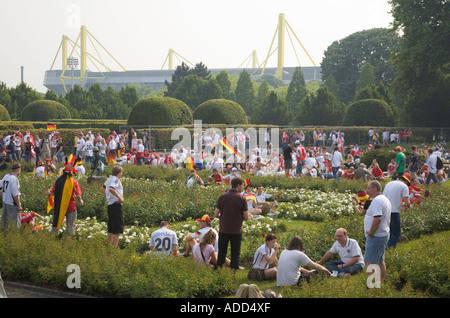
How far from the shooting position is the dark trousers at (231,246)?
376 inches

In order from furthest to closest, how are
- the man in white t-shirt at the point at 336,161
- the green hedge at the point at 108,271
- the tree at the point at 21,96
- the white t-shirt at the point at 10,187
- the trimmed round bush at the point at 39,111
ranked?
the tree at the point at 21,96
the trimmed round bush at the point at 39,111
the man in white t-shirt at the point at 336,161
the white t-shirt at the point at 10,187
the green hedge at the point at 108,271

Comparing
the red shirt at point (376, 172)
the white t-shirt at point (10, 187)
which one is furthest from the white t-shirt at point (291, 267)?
the red shirt at point (376, 172)

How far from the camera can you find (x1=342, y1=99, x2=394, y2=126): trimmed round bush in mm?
46531

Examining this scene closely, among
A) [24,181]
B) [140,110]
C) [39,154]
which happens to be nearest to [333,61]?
[140,110]

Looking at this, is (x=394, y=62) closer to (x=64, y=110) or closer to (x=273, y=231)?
(x=64, y=110)

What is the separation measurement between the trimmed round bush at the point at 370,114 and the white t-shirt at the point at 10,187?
3787 cm

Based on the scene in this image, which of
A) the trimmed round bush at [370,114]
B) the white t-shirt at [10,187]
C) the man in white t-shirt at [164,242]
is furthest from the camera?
the trimmed round bush at [370,114]

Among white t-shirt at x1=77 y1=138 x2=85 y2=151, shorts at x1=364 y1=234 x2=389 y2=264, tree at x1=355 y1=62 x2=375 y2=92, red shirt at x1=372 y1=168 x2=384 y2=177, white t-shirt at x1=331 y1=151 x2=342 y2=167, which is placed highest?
tree at x1=355 y1=62 x2=375 y2=92

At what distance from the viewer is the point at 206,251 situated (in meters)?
10.1

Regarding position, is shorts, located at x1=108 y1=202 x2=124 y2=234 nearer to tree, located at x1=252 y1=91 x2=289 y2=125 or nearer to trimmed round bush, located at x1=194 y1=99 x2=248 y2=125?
trimmed round bush, located at x1=194 y1=99 x2=248 y2=125

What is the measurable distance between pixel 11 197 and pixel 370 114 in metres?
38.0

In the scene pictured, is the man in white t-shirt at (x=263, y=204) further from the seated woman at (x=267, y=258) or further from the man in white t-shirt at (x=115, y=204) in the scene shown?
the seated woman at (x=267, y=258)

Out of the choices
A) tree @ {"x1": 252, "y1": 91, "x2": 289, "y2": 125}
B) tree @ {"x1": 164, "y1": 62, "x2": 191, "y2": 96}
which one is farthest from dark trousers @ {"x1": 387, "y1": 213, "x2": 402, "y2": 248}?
tree @ {"x1": 164, "y1": 62, "x2": 191, "y2": 96}

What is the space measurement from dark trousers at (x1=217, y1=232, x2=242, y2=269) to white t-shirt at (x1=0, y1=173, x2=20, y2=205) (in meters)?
4.47
